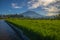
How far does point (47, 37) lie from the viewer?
554cm

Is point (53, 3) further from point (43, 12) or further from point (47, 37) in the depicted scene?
point (47, 37)

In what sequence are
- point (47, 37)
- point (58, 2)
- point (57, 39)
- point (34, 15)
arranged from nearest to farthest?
point (57, 39)
point (47, 37)
point (58, 2)
point (34, 15)

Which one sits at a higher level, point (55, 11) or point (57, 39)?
point (55, 11)

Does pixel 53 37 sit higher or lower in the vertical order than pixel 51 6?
lower

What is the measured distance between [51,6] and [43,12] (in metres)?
0.43

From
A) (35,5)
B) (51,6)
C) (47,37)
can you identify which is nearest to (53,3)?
(51,6)

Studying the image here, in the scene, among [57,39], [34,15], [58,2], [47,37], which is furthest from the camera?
[34,15]

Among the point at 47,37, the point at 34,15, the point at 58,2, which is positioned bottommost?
the point at 47,37

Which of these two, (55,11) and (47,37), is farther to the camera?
(55,11)

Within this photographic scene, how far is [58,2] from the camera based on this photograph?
7.75 meters

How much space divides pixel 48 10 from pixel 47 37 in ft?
8.40

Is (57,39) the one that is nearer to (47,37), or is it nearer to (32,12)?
(47,37)

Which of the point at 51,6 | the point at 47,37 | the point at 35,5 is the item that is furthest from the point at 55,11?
the point at 47,37

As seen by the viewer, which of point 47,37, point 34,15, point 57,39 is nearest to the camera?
point 57,39
